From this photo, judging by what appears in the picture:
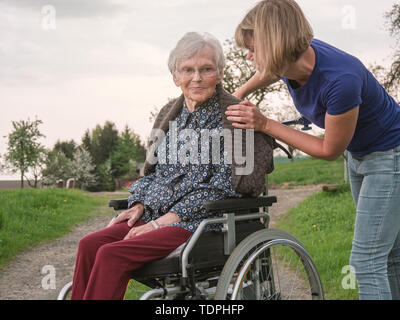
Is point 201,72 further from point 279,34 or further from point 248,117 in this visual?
point 279,34

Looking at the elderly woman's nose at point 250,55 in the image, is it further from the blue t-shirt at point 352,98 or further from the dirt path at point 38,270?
the dirt path at point 38,270

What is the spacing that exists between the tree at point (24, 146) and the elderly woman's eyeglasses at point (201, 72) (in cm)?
1761

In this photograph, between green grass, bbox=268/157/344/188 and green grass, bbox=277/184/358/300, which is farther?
green grass, bbox=268/157/344/188

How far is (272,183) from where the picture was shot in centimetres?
1609

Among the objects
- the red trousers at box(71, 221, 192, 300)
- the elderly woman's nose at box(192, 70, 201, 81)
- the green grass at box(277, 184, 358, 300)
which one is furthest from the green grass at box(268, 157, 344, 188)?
the red trousers at box(71, 221, 192, 300)

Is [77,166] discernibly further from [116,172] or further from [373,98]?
[373,98]

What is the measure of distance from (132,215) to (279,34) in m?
1.21

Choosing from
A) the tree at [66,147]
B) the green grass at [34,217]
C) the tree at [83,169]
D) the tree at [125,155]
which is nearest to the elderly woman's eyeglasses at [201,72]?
the green grass at [34,217]

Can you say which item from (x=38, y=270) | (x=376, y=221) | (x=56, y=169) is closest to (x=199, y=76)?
(x=376, y=221)

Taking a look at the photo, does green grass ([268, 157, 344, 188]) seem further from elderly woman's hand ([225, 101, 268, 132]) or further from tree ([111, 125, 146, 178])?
tree ([111, 125, 146, 178])

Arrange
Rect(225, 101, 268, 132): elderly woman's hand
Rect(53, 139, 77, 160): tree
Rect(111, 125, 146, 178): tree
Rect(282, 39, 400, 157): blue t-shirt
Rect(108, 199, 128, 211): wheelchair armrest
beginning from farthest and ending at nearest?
Rect(111, 125, 146, 178): tree, Rect(53, 139, 77, 160): tree, Rect(108, 199, 128, 211): wheelchair armrest, Rect(225, 101, 268, 132): elderly woman's hand, Rect(282, 39, 400, 157): blue t-shirt

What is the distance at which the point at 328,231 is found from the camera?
238 inches

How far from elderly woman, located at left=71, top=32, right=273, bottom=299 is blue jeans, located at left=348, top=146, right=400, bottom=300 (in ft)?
1.59

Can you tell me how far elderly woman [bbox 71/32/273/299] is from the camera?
2.09m
